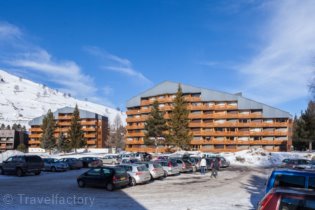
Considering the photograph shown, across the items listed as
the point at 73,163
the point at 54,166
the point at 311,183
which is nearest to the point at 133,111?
the point at 73,163

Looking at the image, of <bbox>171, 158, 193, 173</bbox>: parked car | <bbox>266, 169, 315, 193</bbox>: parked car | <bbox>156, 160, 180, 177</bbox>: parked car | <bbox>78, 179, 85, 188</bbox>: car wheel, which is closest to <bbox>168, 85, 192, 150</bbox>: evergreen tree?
<bbox>171, 158, 193, 173</bbox>: parked car

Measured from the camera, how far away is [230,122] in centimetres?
8706

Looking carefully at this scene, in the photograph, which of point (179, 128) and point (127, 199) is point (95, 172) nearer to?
point (127, 199)

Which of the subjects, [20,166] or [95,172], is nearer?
[95,172]

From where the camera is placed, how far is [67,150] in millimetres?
87000

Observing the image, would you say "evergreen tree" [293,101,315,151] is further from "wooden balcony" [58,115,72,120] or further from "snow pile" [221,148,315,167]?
"wooden balcony" [58,115,72,120]

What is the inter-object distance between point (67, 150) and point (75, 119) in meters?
8.14

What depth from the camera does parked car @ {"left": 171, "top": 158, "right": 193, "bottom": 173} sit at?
3259cm

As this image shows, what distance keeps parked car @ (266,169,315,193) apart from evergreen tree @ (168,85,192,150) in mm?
53636

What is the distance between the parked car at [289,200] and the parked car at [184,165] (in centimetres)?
2561

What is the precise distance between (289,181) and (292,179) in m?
0.12

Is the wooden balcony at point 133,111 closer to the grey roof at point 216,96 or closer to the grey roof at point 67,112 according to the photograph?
the grey roof at point 216,96

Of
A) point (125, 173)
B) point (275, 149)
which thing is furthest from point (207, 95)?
point (125, 173)

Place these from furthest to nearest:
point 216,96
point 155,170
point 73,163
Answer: point 216,96 < point 73,163 < point 155,170
